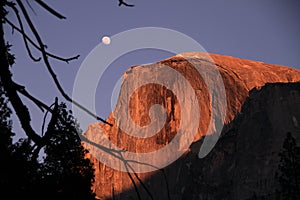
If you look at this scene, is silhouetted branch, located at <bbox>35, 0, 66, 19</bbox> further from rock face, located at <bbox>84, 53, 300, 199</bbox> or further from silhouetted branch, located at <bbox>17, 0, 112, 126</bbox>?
rock face, located at <bbox>84, 53, 300, 199</bbox>

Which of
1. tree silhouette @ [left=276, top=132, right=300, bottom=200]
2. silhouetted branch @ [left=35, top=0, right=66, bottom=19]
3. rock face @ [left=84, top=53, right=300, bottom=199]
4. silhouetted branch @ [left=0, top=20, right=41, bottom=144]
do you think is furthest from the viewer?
rock face @ [left=84, top=53, right=300, bottom=199]

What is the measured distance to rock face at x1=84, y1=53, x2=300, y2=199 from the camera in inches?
3676

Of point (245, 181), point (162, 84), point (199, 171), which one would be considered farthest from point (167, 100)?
point (245, 181)

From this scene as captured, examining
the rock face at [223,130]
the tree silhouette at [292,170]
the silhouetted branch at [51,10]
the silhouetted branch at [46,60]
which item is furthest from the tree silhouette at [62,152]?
the tree silhouette at [292,170]

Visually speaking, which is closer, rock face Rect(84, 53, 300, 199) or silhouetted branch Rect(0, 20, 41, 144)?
silhouetted branch Rect(0, 20, 41, 144)

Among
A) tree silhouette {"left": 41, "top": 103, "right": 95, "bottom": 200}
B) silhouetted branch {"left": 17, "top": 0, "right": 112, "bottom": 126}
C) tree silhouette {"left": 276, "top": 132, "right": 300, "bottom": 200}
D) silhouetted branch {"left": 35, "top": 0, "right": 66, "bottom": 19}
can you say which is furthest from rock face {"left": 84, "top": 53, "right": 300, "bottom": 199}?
silhouetted branch {"left": 35, "top": 0, "right": 66, "bottom": 19}

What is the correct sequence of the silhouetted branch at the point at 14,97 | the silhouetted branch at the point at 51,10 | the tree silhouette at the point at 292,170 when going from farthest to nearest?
the tree silhouette at the point at 292,170
the silhouetted branch at the point at 14,97
the silhouetted branch at the point at 51,10

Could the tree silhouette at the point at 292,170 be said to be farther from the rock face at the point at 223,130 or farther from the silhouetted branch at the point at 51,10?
the silhouetted branch at the point at 51,10

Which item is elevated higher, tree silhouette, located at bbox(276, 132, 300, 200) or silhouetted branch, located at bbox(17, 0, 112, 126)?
silhouetted branch, located at bbox(17, 0, 112, 126)

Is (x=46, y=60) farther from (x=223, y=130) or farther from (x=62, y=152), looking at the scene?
(x=223, y=130)

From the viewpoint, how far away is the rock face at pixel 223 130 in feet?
306

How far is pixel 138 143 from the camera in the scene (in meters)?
171


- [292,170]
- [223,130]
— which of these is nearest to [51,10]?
[292,170]

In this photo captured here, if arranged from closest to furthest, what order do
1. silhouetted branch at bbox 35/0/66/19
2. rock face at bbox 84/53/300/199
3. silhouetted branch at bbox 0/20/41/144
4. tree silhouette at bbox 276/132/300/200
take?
silhouetted branch at bbox 35/0/66/19 → silhouetted branch at bbox 0/20/41/144 → tree silhouette at bbox 276/132/300/200 → rock face at bbox 84/53/300/199
